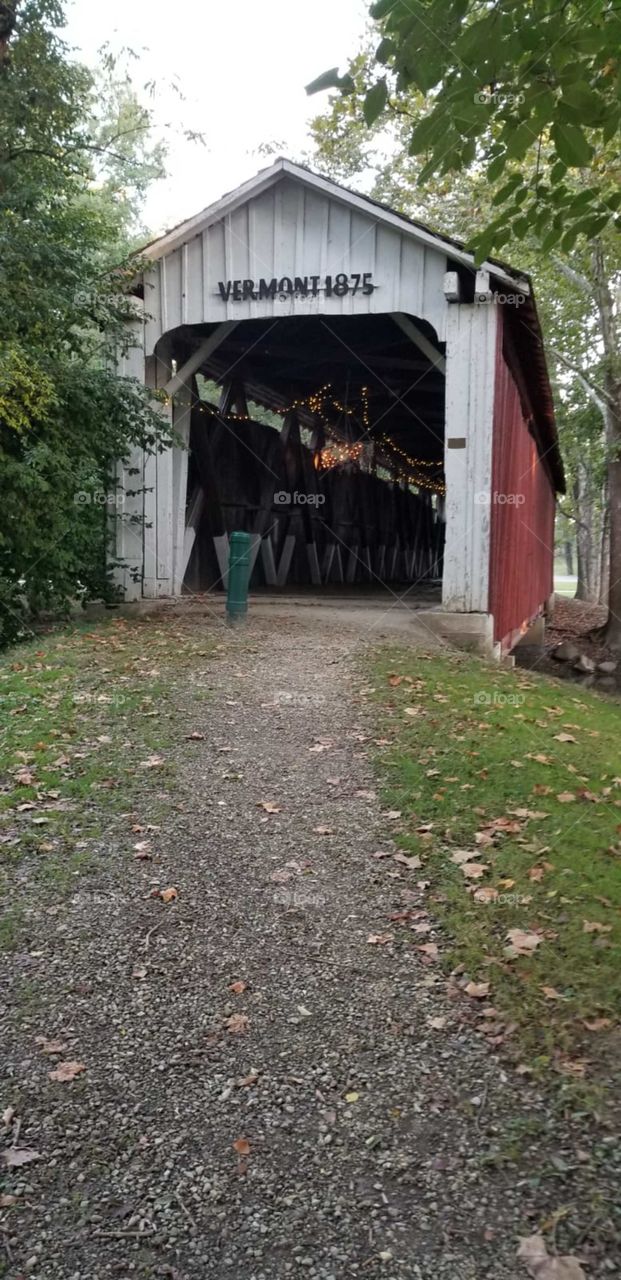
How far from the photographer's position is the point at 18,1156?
2.55 m

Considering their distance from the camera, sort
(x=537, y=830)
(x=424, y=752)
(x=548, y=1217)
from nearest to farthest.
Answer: (x=548, y=1217), (x=537, y=830), (x=424, y=752)

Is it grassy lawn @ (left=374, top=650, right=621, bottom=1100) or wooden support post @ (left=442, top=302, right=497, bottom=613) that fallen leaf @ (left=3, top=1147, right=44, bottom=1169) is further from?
wooden support post @ (left=442, top=302, right=497, bottom=613)

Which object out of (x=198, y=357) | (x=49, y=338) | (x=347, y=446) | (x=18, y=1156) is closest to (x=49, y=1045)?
(x=18, y=1156)

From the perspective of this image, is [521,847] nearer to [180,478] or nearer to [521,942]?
[521,942]

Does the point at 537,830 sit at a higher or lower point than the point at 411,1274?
higher

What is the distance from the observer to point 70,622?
35.7 feet

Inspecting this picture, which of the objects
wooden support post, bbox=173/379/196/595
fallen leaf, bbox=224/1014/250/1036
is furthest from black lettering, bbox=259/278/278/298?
fallen leaf, bbox=224/1014/250/1036

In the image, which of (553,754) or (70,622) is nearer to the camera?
(553,754)

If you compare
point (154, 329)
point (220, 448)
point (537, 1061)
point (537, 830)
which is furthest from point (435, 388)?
point (537, 1061)

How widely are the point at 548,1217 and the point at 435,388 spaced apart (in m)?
17.2

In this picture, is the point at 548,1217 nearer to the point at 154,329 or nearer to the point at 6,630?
the point at 6,630

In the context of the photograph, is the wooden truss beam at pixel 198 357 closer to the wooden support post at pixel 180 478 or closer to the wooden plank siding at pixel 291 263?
the wooden support post at pixel 180 478

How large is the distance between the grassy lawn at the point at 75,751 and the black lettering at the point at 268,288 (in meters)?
4.73

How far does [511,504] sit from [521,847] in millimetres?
9068
